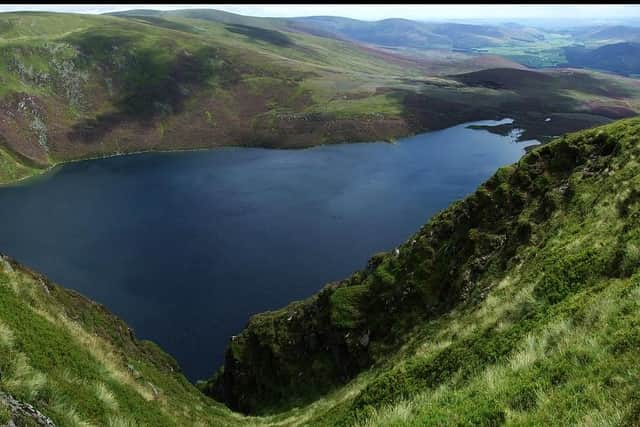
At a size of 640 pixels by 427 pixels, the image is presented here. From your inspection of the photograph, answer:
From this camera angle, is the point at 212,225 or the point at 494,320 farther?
the point at 212,225

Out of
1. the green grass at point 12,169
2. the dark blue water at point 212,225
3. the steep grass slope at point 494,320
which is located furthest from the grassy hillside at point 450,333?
the green grass at point 12,169

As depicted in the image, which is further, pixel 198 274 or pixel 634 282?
pixel 198 274

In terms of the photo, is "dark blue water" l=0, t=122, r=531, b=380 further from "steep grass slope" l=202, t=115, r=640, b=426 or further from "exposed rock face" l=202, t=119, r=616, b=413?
"steep grass slope" l=202, t=115, r=640, b=426

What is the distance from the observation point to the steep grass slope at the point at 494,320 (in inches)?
396

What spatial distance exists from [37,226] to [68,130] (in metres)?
98.1

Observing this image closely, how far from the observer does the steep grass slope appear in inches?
396

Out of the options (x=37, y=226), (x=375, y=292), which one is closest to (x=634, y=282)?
(x=375, y=292)

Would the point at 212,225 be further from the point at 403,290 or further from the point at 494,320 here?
the point at 494,320

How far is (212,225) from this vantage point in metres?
122

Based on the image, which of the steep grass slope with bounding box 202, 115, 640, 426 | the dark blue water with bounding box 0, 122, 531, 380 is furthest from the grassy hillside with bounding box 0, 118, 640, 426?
the dark blue water with bounding box 0, 122, 531, 380

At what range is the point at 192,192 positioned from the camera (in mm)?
147500

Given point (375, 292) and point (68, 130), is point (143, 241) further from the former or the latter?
point (68, 130)

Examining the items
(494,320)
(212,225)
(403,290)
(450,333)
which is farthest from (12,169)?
(494,320)

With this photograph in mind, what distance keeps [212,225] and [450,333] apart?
10527 centimetres
